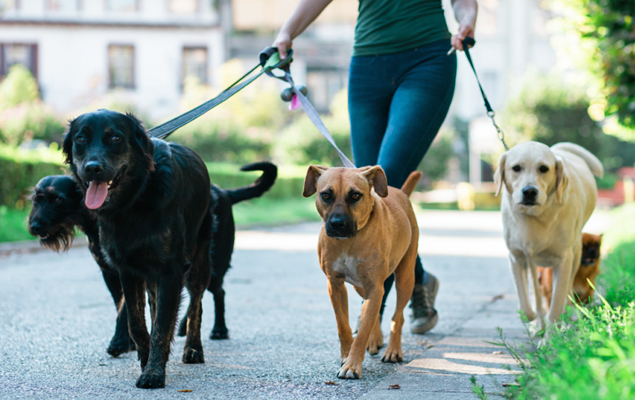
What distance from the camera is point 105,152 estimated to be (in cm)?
286

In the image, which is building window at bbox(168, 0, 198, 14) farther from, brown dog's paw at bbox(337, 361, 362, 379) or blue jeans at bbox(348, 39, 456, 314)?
brown dog's paw at bbox(337, 361, 362, 379)

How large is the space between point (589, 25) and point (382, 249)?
5.61 metres

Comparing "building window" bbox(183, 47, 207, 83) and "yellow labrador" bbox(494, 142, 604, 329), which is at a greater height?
"building window" bbox(183, 47, 207, 83)

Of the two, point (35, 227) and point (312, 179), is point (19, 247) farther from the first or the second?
point (312, 179)

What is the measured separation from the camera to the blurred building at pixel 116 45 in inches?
1310

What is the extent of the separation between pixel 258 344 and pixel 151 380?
111 cm

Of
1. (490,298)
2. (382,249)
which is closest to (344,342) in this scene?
(382,249)

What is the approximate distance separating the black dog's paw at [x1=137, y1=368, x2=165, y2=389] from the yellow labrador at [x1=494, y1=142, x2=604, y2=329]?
7.42 ft

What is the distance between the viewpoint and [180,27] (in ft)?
111

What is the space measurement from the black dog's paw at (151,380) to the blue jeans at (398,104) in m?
1.45

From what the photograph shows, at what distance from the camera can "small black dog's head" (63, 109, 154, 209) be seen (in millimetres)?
2814

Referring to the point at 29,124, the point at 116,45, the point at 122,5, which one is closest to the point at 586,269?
the point at 29,124

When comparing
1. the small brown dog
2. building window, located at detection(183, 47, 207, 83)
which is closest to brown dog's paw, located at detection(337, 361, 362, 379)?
the small brown dog

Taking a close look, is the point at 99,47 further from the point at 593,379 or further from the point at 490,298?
the point at 593,379
